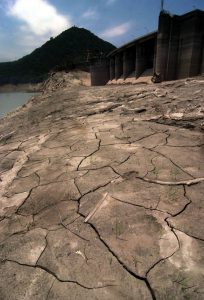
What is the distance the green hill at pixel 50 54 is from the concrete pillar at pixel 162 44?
5624 cm

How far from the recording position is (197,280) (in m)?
1.40

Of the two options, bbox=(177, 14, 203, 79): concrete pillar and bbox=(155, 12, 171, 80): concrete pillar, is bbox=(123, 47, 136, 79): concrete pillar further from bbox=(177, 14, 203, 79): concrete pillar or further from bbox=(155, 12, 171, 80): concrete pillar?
bbox=(177, 14, 203, 79): concrete pillar

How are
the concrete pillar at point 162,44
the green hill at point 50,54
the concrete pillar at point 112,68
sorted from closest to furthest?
the concrete pillar at point 162,44 < the concrete pillar at point 112,68 < the green hill at point 50,54

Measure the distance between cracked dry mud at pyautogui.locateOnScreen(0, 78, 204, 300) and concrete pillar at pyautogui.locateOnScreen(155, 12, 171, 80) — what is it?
8.88 m

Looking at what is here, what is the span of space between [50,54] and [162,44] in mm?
69634

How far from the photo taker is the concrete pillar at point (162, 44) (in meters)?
11.5

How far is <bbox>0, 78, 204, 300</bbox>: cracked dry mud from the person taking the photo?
148 centimetres

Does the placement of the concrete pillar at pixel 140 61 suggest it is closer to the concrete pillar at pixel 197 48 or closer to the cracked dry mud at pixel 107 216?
the concrete pillar at pixel 197 48

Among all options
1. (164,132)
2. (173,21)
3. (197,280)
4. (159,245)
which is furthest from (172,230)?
(173,21)

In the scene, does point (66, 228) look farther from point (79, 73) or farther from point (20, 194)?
point (79, 73)

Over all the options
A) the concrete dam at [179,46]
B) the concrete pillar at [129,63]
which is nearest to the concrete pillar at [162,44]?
the concrete dam at [179,46]

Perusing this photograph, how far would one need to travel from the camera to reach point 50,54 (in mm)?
75000

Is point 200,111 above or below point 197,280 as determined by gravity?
above

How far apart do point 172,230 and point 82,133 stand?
8.21ft
